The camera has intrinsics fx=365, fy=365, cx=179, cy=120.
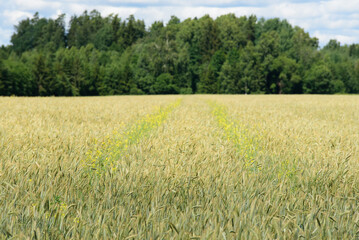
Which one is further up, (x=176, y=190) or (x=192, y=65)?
(x=192, y=65)

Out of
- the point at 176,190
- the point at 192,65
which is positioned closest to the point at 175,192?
the point at 176,190

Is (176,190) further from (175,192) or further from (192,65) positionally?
(192,65)

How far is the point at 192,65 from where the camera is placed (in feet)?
351

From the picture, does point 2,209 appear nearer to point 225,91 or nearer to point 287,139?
point 287,139

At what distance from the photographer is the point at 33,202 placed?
3260 millimetres

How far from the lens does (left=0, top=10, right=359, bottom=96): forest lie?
Result: 73.1m

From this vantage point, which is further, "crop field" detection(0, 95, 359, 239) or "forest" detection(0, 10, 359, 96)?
"forest" detection(0, 10, 359, 96)

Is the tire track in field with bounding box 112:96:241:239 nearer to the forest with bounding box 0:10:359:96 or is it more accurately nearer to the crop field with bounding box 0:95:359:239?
the crop field with bounding box 0:95:359:239

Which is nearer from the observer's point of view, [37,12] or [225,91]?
[225,91]

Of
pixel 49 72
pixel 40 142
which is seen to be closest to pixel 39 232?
pixel 40 142

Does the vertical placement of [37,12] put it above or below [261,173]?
above

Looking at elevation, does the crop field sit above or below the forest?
below

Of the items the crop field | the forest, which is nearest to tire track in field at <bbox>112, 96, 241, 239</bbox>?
the crop field

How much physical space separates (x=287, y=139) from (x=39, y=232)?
18.4 feet
